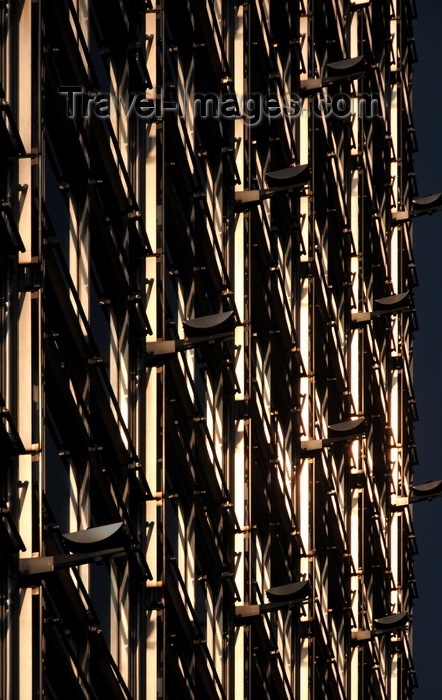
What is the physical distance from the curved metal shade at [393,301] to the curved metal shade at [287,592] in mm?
17575

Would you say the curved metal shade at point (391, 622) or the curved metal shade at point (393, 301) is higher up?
the curved metal shade at point (393, 301)

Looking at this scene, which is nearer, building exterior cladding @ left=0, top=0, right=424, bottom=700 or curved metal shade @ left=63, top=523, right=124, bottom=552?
curved metal shade @ left=63, top=523, right=124, bottom=552

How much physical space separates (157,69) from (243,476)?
1106 centimetres

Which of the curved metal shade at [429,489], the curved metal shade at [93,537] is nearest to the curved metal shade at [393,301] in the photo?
the curved metal shade at [429,489]

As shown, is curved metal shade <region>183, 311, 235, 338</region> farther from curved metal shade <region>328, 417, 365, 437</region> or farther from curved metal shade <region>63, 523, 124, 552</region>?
curved metal shade <region>328, 417, 365, 437</region>

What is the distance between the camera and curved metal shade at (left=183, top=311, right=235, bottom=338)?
42906 mm

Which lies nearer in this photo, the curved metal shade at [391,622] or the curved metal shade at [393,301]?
the curved metal shade at [391,622]

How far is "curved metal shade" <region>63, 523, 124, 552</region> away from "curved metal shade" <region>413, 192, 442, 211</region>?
127 feet

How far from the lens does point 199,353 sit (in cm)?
4712

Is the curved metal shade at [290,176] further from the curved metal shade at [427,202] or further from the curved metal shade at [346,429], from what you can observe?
the curved metal shade at [427,202]

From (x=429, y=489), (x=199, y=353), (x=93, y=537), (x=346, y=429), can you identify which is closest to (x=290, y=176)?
(x=199, y=353)

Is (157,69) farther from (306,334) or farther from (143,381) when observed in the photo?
(306,334)

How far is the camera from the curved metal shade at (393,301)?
6538cm

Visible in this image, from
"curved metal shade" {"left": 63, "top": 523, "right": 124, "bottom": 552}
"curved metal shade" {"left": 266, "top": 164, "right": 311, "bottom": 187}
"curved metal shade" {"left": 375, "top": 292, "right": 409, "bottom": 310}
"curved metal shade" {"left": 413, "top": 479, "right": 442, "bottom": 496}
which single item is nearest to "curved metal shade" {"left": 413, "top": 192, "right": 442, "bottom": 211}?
"curved metal shade" {"left": 375, "top": 292, "right": 409, "bottom": 310}
